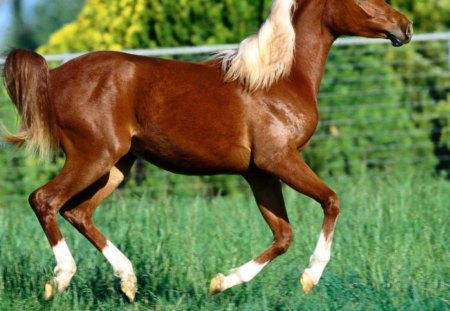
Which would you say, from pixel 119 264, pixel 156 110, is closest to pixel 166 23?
pixel 156 110

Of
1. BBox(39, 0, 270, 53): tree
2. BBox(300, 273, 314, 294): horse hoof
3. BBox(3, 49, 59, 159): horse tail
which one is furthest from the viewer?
BBox(39, 0, 270, 53): tree

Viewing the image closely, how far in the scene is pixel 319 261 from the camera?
213 inches

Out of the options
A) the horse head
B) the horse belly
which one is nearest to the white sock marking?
the horse belly

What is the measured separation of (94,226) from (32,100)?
0.86 m

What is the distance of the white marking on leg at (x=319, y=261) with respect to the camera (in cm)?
538

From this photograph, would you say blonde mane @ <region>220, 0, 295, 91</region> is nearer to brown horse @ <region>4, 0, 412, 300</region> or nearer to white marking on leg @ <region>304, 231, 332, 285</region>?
brown horse @ <region>4, 0, 412, 300</region>

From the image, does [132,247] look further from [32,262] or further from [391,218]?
[391,218]

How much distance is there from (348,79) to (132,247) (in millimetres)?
4014

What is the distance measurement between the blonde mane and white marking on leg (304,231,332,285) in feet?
3.22

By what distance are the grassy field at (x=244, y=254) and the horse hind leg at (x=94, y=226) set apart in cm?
15

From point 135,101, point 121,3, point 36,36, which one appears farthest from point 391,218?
point 36,36

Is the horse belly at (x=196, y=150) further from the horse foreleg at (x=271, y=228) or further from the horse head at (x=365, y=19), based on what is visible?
the horse head at (x=365, y=19)

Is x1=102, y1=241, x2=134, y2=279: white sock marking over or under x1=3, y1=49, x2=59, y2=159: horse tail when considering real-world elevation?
under

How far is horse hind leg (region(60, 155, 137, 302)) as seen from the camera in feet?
18.1
